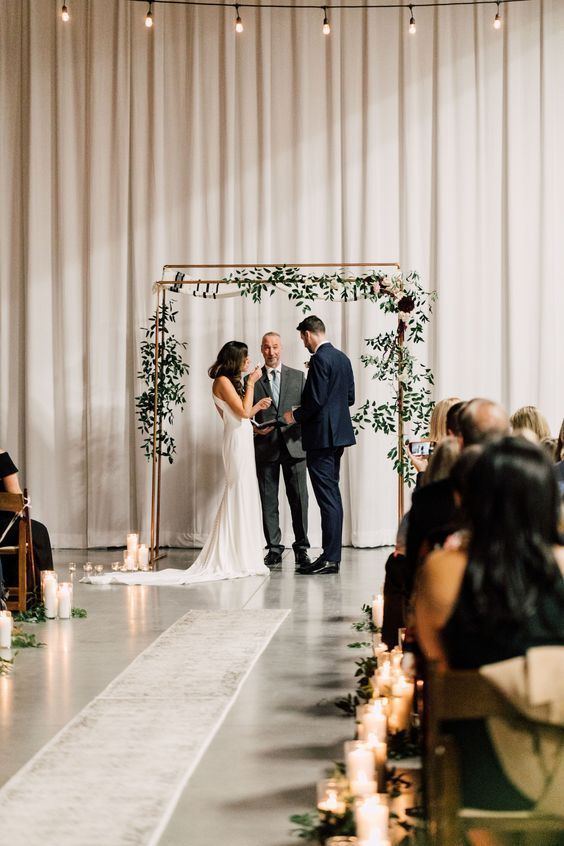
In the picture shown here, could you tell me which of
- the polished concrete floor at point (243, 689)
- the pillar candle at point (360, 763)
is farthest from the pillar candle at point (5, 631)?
the pillar candle at point (360, 763)

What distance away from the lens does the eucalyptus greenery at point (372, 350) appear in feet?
31.1

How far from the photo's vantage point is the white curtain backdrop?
34.6 feet

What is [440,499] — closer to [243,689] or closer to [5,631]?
[243,689]

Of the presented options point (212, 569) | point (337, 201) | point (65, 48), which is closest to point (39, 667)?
point (212, 569)

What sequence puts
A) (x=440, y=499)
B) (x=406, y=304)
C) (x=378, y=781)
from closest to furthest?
(x=378, y=781)
(x=440, y=499)
(x=406, y=304)

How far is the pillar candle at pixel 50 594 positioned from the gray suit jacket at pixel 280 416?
118 inches

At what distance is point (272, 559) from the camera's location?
941 centimetres

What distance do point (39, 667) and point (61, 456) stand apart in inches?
211

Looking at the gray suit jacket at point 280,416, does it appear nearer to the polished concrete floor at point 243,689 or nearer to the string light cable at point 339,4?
the polished concrete floor at point 243,689

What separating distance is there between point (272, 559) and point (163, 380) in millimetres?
1874

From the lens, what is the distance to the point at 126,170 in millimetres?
10773

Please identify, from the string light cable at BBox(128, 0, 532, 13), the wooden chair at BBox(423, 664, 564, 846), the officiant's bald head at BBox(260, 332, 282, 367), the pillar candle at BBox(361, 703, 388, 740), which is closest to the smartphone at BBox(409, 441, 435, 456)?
the pillar candle at BBox(361, 703, 388, 740)

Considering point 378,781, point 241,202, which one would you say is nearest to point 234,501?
point 241,202

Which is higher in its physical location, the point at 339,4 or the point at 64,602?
the point at 339,4
